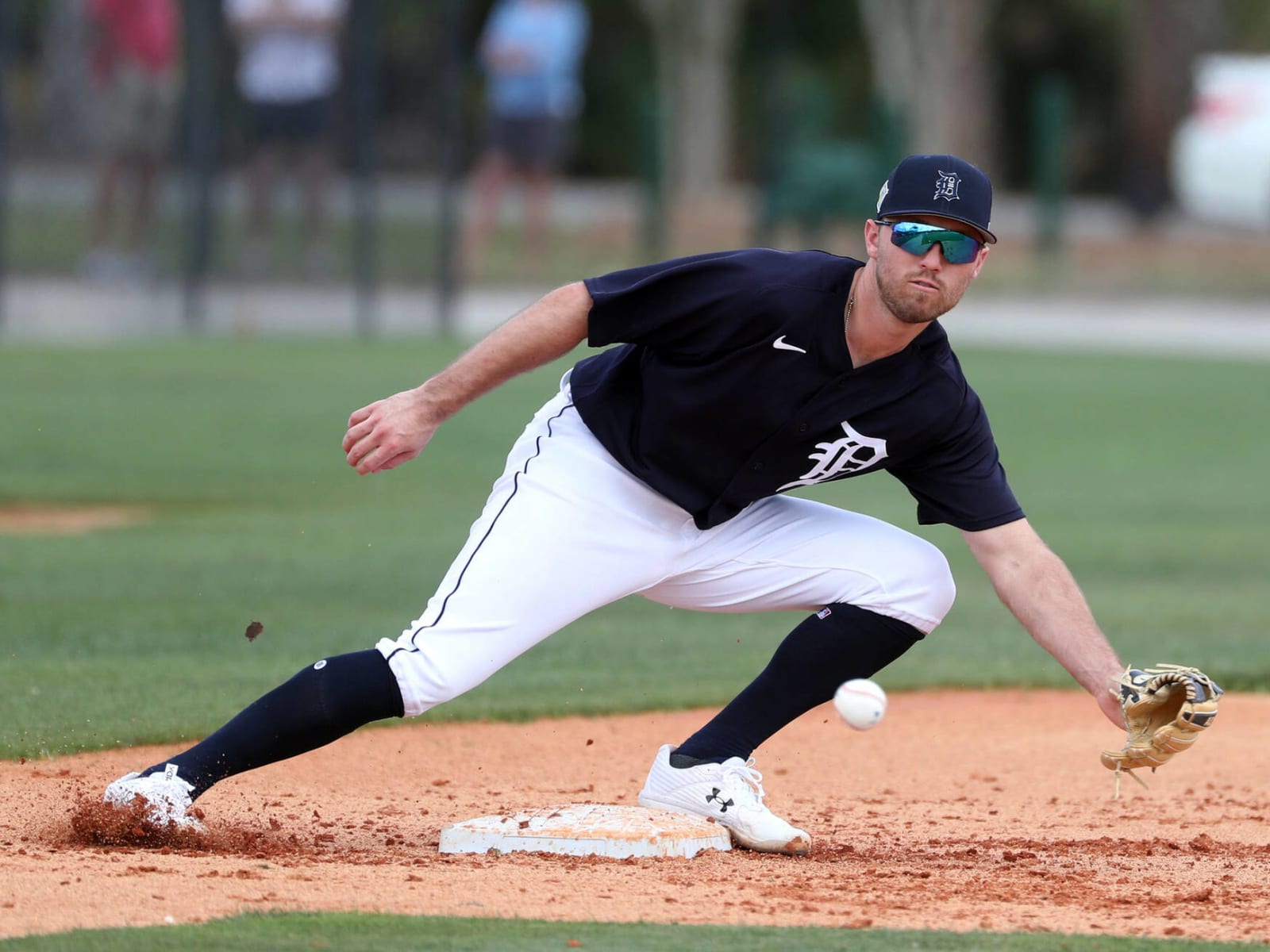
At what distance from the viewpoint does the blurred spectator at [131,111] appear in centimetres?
1706

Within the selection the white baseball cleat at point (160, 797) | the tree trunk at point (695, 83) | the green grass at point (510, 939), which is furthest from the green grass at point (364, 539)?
the tree trunk at point (695, 83)

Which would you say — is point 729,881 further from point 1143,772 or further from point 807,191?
point 807,191

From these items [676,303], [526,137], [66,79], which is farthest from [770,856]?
[526,137]

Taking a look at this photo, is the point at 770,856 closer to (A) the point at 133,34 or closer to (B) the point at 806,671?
(B) the point at 806,671

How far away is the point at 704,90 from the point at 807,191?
47.0ft

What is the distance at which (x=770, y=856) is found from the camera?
4.75 metres

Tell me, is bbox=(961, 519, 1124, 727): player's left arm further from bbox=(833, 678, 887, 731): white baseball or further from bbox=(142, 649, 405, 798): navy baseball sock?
bbox=(142, 649, 405, 798): navy baseball sock

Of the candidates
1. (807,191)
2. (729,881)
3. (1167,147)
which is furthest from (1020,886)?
(1167,147)

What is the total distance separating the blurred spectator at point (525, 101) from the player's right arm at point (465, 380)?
16.4 m

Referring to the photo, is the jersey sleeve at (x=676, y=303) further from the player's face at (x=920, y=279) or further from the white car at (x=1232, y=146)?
the white car at (x=1232, y=146)

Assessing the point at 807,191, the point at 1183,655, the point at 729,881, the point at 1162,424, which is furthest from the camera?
the point at 807,191

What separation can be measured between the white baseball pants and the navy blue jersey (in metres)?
0.09

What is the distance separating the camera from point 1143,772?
618cm

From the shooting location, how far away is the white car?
24.5 metres
